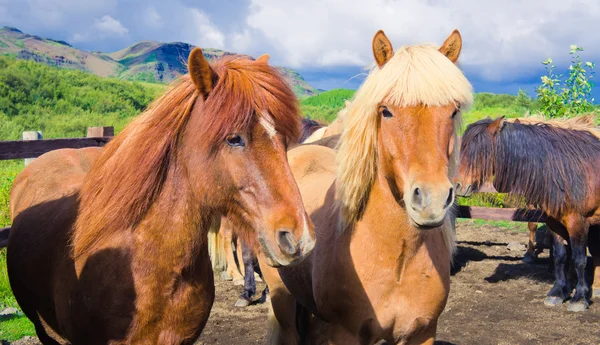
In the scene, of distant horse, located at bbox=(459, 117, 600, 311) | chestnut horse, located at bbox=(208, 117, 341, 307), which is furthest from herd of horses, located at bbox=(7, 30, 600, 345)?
distant horse, located at bbox=(459, 117, 600, 311)

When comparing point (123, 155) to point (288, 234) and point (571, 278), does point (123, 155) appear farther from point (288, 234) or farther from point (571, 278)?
point (571, 278)

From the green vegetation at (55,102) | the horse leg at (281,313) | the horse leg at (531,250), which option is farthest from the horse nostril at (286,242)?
the green vegetation at (55,102)

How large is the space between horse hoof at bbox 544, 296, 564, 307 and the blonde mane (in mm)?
4134

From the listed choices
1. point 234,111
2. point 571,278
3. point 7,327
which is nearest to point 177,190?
point 234,111

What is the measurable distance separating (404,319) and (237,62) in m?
1.59

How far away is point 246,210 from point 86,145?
542cm

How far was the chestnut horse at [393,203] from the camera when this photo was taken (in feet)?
7.55

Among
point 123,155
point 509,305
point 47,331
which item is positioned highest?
point 123,155

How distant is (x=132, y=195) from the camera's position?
2143mm

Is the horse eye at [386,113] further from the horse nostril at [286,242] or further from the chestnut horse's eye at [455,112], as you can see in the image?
the horse nostril at [286,242]

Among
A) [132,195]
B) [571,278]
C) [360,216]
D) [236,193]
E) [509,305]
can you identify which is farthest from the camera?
[571,278]

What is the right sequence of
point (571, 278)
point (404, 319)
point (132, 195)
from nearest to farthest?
point (132, 195) < point (404, 319) < point (571, 278)

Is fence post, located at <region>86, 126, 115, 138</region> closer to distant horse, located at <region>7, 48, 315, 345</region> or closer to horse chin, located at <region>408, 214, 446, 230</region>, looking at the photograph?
distant horse, located at <region>7, 48, 315, 345</region>

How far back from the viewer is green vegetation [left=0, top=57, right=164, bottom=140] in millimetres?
28406
